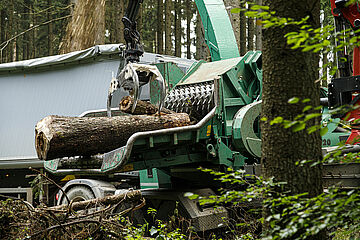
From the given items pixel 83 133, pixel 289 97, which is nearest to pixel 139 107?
pixel 83 133

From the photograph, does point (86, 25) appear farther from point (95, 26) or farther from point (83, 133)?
point (83, 133)

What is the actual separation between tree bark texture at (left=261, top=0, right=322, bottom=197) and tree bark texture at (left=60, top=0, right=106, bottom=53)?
36.9ft

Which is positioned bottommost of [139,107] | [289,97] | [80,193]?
[80,193]

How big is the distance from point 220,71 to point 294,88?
3.88 m

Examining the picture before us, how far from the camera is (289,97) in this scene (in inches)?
123

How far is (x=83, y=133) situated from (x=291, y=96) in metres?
3.14

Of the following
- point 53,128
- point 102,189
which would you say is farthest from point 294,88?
point 102,189

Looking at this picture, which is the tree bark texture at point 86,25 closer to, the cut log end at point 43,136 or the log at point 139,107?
the log at point 139,107

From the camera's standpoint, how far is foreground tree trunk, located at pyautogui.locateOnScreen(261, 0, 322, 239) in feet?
10.2

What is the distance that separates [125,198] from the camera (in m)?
5.51

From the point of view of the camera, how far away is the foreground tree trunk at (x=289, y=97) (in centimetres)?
310

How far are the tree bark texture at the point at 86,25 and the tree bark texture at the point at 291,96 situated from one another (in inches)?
443

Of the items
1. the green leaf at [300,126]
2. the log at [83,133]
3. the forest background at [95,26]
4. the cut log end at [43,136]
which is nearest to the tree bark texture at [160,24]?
the forest background at [95,26]

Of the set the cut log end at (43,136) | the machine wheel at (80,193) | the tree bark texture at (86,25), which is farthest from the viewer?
the tree bark texture at (86,25)
